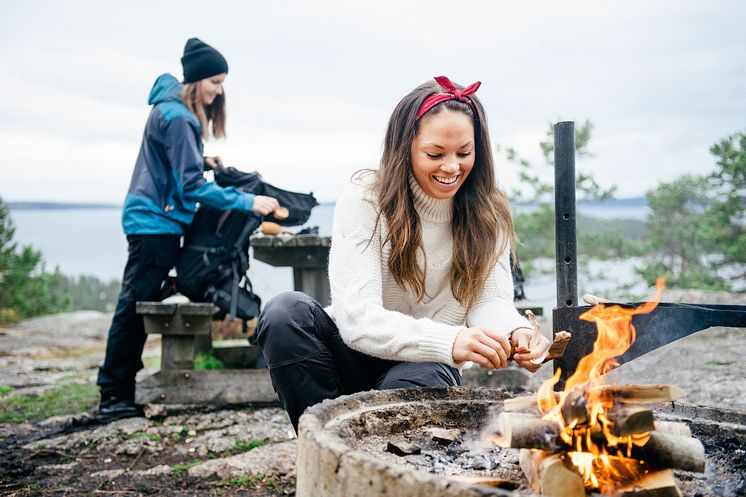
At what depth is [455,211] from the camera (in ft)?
9.37

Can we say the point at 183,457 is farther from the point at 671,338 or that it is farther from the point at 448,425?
the point at 671,338

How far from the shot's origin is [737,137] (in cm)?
938

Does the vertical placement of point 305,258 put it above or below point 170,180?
below

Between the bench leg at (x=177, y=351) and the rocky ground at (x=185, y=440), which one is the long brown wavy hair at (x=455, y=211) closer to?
the rocky ground at (x=185, y=440)

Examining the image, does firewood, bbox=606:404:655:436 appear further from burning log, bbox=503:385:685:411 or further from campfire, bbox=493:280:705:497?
burning log, bbox=503:385:685:411

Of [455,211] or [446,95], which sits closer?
[446,95]

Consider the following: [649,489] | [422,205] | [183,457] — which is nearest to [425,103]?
[422,205]

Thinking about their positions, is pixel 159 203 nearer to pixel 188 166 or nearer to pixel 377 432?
pixel 188 166

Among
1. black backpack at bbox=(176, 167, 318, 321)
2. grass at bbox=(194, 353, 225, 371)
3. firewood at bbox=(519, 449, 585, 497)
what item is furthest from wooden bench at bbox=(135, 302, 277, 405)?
firewood at bbox=(519, 449, 585, 497)

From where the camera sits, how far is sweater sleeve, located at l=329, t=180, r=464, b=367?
2.24m

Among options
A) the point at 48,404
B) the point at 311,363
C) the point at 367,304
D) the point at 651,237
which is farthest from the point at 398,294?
the point at 651,237

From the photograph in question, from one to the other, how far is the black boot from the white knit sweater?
7.81ft

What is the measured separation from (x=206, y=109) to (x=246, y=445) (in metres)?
2.58

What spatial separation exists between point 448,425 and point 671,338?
2.60 feet
